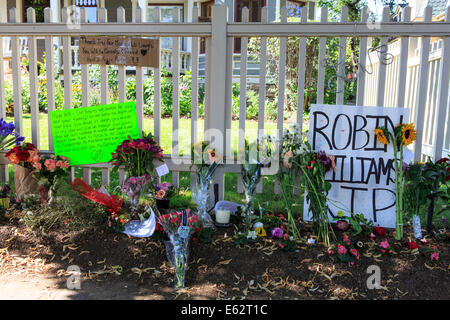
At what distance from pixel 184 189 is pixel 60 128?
4.55ft

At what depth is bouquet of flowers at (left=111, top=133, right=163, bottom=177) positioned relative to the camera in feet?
11.7

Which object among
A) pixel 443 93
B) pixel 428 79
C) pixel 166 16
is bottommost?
pixel 443 93

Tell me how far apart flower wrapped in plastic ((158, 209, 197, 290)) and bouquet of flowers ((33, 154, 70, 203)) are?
53.2 inches

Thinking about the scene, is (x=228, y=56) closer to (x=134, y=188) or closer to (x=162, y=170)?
(x=162, y=170)

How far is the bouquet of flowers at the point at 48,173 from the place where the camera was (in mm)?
3676

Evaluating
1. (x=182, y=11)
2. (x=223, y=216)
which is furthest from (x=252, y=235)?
(x=182, y=11)

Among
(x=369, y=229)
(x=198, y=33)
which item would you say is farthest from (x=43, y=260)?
(x=369, y=229)

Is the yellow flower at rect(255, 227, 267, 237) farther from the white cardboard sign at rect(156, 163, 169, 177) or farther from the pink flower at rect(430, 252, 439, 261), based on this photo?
the pink flower at rect(430, 252, 439, 261)

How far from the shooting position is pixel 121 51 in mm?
3760

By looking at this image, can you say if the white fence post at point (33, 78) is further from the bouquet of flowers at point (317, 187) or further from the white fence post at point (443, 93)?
the white fence post at point (443, 93)

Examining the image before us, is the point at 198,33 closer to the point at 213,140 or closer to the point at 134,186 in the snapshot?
the point at 213,140

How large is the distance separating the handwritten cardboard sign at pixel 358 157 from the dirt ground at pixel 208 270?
0.35 meters

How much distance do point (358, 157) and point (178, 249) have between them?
1730 millimetres

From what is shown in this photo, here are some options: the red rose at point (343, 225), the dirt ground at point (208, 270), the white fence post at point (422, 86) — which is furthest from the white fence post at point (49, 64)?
the white fence post at point (422, 86)
